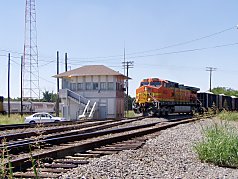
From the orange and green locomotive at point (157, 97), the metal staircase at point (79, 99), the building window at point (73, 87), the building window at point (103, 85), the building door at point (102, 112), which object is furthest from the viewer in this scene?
the building window at point (73, 87)

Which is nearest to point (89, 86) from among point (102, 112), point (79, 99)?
point (79, 99)

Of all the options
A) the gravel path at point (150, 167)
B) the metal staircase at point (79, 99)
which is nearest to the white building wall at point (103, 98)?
the metal staircase at point (79, 99)

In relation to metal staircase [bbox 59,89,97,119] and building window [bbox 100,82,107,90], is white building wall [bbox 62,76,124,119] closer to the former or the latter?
building window [bbox 100,82,107,90]

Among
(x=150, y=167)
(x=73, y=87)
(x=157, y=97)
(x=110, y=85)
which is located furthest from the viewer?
(x=73, y=87)

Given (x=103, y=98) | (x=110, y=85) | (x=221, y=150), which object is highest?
(x=110, y=85)

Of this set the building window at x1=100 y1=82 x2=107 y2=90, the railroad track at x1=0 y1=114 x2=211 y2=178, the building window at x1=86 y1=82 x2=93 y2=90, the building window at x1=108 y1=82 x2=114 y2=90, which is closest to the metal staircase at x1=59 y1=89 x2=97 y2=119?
the building window at x1=86 y1=82 x2=93 y2=90

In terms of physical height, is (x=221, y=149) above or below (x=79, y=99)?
below

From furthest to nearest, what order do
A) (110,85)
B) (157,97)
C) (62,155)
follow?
1. (110,85)
2. (157,97)
3. (62,155)

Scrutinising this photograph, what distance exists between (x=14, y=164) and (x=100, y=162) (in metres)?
1.85

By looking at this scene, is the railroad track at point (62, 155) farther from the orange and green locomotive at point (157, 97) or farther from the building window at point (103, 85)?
the building window at point (103, 85)

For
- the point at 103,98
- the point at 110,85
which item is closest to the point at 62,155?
the point at 103,98

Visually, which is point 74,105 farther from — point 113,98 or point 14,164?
point 14,164

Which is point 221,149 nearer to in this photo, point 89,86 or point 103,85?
point 103,85

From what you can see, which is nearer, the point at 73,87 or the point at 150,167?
the point at 150,167
